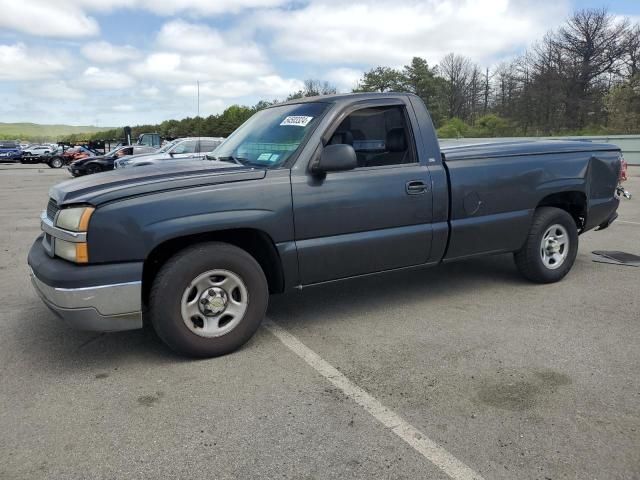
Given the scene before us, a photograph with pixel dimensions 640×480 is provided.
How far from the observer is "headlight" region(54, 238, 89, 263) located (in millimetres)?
3436

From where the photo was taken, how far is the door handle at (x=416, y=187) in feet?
14.7

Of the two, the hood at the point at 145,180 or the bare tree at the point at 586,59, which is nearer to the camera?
the hood at the point at 145,180

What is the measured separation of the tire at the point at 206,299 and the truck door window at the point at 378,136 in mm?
1283

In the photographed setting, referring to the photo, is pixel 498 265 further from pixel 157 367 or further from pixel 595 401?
pixel 157 367

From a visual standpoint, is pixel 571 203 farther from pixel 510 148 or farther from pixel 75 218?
pixel 75 218

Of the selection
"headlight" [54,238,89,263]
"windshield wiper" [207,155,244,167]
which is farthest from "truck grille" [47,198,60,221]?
"windshield wiper" [207,155,244,167]

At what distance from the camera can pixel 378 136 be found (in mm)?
4590

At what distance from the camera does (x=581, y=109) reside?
4353 cm

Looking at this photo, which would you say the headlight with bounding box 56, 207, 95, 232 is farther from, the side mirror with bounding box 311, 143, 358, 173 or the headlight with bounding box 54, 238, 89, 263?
the side mirror with bounding box 311, 143, 358, 173

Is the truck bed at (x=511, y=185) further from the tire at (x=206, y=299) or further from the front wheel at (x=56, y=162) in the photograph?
the front wheel at (x=56, y=162)

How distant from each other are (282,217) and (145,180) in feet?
3.18

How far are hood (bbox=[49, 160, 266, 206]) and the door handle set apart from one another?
1239mm

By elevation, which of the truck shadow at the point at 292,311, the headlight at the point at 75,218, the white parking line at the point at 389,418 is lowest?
the white parking line at the point at 389,418

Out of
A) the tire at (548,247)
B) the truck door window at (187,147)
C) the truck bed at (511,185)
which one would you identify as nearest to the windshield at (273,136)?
the truck bed at (511,185)
